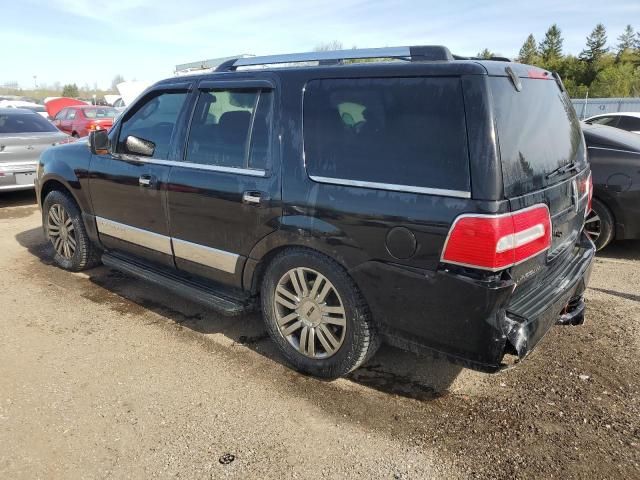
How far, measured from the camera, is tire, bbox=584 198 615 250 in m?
5.36

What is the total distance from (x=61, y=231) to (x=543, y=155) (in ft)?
14.8

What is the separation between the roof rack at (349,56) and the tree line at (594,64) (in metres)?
24.5

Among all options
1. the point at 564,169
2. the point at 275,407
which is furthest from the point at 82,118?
the point at 564,169

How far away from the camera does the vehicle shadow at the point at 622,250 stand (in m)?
5.59

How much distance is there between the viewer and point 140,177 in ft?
12.9

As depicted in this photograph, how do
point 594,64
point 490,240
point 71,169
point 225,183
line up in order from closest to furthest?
point 490,240 < point 225,183 < point 71,169 < point 594,64

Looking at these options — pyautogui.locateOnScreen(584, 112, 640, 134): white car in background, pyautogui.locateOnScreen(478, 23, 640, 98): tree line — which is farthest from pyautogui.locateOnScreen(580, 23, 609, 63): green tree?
pyautogui.locateOnScreen(584, 112, 640, 134): white car in background

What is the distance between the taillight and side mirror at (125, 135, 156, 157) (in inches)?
101

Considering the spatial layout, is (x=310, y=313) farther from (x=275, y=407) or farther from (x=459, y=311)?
(x=459, y=311)

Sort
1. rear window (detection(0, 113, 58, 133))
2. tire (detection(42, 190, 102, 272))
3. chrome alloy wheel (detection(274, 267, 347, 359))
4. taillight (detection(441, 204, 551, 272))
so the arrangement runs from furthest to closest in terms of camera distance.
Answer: rear window (detection(0, 113, 58, 133))
tire (detection(42, 190, 102, 272))
chrome alloy wheel (detection(274, 267, 347, 359))
taillight (detection(441, 204, 551, 272))

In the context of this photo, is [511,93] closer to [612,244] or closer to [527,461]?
[527,461]

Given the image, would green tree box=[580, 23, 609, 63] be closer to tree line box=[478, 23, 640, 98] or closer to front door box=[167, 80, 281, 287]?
tree line box=[478, 23, 640, 98]

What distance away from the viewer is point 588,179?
11.6 feet

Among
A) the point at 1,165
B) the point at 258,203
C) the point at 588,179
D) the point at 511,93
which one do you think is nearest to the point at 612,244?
the point at 588,179
